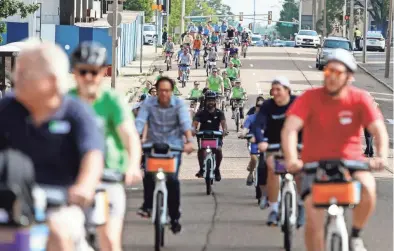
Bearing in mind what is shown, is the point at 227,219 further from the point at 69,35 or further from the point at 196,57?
the point at 196,57

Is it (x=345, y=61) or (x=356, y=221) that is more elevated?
(x=345, y=61)

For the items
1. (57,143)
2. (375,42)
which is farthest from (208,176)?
(375,42)

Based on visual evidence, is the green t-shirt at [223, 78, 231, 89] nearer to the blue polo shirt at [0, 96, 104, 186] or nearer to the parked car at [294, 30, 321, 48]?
the blue polo shirt at [0, 96, 104, 186]

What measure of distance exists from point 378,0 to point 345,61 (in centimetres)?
10661

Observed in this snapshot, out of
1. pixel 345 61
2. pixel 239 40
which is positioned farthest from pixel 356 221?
pixel 239 40

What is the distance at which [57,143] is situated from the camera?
6.57 metres

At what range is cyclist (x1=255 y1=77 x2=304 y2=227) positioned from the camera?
13.2 m

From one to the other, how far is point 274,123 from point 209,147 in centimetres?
600

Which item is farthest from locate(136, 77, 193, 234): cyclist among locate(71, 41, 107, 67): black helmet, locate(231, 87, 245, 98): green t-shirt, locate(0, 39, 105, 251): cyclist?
locate(231, 87, 245, 98): green t-shirt

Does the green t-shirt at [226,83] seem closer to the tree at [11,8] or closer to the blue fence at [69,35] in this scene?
the tree at [11,8]

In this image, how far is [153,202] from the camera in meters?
12.5

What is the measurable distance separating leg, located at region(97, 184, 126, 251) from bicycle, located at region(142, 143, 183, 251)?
3733 millimetres

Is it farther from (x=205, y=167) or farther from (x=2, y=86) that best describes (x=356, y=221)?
(x=2, y=86)

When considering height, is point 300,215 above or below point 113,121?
below
